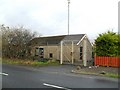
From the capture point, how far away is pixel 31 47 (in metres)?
32.2

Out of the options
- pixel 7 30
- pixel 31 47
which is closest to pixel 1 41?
pixel 7 30

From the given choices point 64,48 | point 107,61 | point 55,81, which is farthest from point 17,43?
point 55,81

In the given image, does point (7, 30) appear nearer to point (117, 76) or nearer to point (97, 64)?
point (97, 64)

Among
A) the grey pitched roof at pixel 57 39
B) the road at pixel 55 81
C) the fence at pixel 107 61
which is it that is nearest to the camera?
the road at pixel 55 81

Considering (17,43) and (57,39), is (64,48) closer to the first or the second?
(57,39)

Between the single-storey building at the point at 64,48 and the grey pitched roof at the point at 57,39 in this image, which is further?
the grey pitched roof at the point at 57,39

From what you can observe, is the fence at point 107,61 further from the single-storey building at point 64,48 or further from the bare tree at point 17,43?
the bare tree at point 17,43

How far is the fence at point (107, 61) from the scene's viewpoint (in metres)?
23.4

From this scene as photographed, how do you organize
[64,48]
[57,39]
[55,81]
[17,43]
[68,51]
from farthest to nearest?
1. [57,39]
2. [64,48]
3. [68,51]
4. [17,43]
5. [55,81]

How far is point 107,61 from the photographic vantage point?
949 inches

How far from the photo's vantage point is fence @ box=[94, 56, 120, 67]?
76.8 feet

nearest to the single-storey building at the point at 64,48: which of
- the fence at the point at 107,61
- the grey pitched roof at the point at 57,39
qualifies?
the grey pitched roof at the point at 57,39

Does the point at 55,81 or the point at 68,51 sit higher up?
the point at 68,51

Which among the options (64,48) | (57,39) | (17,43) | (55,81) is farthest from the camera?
(57,39)
